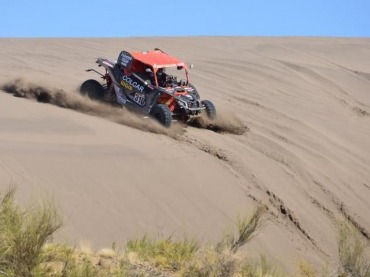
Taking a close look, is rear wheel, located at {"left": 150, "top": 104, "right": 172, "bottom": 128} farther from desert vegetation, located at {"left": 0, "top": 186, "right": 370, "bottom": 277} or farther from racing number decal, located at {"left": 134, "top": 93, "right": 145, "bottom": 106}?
desert vegetation, located at {"left": 0, "top": 186, "right": 370, "bottom": 277}

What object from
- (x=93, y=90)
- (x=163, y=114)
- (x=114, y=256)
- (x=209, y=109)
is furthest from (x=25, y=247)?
(x=93, y=90)

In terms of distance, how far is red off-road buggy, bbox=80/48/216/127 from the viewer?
632 inches

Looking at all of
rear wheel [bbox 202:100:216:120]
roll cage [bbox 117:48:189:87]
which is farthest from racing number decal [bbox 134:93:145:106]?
rear wheel [bbox 202:100:216:120]

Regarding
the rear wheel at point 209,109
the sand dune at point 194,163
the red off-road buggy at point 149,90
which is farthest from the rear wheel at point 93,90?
the rear wheel at point 209,109

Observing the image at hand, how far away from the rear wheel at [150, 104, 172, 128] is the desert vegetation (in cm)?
540

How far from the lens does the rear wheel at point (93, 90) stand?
56.7 ft

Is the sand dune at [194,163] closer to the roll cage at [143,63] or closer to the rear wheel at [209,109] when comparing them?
the rear wheel at [209,109]

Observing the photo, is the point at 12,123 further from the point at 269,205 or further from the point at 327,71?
the point at 327,71

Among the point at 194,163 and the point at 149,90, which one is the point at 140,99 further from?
the point at 194,163

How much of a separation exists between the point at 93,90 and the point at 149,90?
1.79 m

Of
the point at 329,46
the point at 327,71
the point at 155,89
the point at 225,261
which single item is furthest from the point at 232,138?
the point at 329,46

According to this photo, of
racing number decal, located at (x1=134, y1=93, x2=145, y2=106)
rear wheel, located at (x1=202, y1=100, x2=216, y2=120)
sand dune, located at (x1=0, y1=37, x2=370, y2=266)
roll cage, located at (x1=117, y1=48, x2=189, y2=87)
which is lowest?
sand dune, located at (x1=0, y1=37, x2=370, y2=266)

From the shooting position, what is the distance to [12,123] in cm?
1462

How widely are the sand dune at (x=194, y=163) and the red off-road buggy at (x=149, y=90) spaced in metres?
0.39
